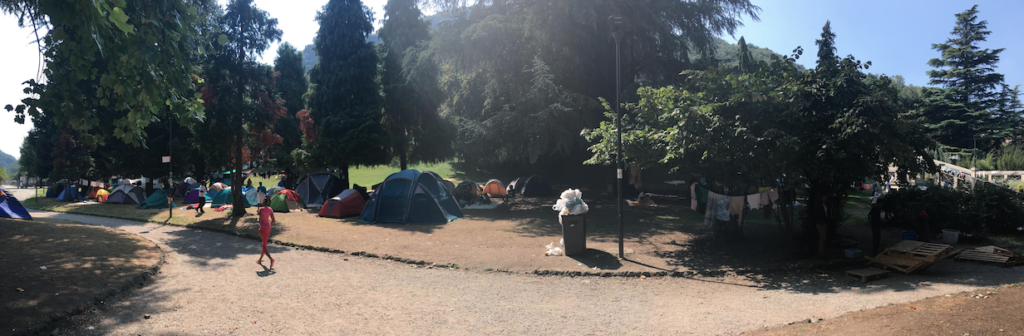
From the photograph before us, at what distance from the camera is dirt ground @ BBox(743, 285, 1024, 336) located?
5.25 meters

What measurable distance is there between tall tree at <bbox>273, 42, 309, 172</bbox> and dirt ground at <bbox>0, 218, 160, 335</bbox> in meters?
23.7

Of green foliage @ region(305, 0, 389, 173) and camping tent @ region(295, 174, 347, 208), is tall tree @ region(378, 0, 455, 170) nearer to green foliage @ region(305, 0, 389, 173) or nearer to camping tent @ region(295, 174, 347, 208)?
green foliage @ region(305, 0, 389, 173)

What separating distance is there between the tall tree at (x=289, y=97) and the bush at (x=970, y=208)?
3368 centimetres

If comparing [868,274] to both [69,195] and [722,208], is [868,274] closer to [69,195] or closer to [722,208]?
[722,208]

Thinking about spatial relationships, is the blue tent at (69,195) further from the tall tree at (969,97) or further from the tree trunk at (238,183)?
the tall tree at (969,97)

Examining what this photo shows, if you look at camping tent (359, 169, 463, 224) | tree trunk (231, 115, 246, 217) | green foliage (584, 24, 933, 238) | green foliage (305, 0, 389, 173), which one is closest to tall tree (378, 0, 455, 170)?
green foliage (305, 0, 389, 173)

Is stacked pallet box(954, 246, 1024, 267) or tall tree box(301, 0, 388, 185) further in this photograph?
tall tree box(301, 0, 388, 185)

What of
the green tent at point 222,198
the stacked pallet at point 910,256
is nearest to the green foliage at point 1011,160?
the stacked pallet at point 910,256

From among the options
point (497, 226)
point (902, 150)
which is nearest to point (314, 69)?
point (497, 226)

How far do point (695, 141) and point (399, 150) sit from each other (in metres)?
19.3

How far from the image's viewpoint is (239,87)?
18.1 metres

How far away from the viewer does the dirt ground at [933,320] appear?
5.25 m

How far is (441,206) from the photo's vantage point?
1723cm

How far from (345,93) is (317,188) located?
593 centimetres
